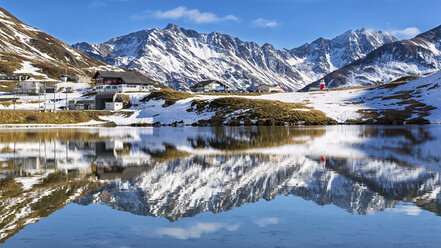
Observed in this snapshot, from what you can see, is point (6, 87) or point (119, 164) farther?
point (6, 87)

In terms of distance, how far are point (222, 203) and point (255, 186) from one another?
175 inches

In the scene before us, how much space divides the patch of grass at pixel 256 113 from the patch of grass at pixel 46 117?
34.9 meters

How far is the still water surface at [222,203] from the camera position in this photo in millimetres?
14320

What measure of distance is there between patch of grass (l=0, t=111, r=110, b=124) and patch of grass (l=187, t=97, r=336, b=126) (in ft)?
115

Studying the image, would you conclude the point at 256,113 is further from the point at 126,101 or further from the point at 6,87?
the point at 6,87

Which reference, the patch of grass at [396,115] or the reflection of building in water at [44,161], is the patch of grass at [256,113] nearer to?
the patch of grass at [396,115]

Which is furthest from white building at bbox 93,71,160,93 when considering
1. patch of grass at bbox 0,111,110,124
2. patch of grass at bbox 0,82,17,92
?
patch of grass at bbox 0,111,110,124

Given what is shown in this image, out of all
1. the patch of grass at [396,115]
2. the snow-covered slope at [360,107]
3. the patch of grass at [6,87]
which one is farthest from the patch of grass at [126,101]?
the patch of grass at [396,115]

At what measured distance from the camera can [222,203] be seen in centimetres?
1966

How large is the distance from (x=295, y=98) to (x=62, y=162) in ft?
462

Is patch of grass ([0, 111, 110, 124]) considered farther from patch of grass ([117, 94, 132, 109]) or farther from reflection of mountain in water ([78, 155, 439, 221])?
reflection of mountain in water ([78, 155, 439, 221])

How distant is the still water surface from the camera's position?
14.3 metres

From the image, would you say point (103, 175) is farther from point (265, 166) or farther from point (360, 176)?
point (360, 176)

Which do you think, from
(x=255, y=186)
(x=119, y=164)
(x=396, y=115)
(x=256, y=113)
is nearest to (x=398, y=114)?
(x=396, y=115)
